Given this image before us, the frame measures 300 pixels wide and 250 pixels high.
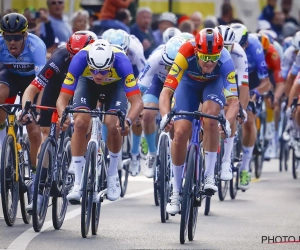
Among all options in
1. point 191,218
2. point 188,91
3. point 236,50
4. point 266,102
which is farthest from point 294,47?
point 191,218

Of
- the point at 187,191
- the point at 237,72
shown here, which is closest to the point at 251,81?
the point at 237,72

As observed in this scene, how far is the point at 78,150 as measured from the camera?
10.8m

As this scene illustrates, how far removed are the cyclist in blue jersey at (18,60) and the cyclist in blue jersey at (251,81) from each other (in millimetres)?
3433

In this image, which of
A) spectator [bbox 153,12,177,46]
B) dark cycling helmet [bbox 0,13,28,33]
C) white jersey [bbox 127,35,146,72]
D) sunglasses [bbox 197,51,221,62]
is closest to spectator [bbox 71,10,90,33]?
spectator [bbox 153,12,177,46]

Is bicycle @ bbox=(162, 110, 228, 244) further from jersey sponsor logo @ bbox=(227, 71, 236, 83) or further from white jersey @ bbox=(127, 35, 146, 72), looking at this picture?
white jersey @ bbox=(127, 35, 146, 72)

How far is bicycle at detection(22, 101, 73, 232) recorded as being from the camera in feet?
34.7

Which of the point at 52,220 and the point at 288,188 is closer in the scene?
the point at 52,220

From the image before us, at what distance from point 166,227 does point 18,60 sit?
7.59 ft

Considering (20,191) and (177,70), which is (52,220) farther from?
(177,70)

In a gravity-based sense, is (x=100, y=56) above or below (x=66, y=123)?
above

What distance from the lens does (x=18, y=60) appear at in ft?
39.3

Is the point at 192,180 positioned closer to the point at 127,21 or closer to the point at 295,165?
the point at 295,165

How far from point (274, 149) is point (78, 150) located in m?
8.51

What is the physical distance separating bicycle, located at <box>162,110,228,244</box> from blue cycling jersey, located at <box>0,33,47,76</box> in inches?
79.6
